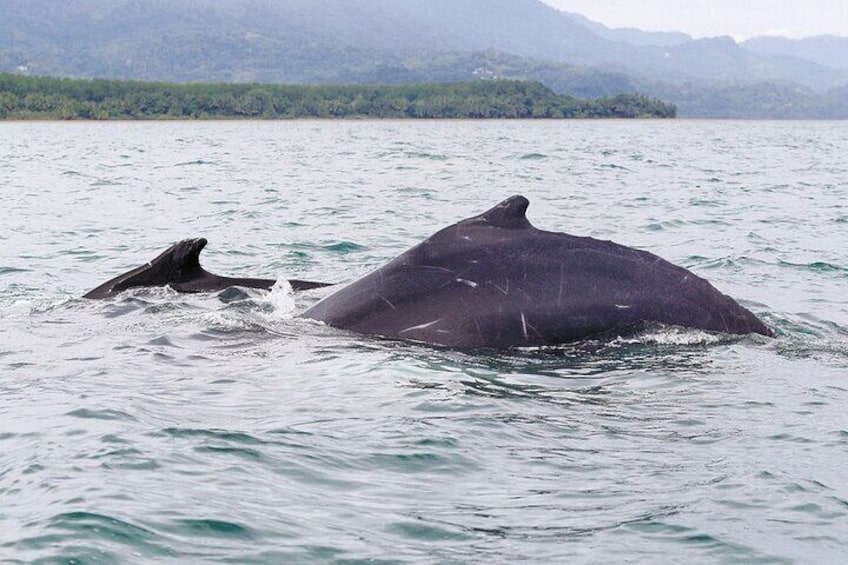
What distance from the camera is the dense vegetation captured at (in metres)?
142

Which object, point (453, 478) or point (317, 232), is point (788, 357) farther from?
point (317, 232)

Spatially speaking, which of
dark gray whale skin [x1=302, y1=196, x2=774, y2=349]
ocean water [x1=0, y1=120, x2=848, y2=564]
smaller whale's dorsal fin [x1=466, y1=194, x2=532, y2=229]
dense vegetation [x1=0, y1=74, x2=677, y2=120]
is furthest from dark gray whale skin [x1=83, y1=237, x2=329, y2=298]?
dense vegetation [x1=0, y1=74, x2=677, y2=120]

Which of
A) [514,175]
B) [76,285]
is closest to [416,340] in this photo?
[76,285]

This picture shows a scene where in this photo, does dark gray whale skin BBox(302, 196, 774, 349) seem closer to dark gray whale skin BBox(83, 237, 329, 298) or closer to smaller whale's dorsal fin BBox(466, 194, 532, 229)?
smaller whale's dorsal fin BBox(466, 194, 532, 229)

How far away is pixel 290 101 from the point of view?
164000 millimetres

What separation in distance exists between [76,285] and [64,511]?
10.0m

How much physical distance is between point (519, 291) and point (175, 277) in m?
4.02

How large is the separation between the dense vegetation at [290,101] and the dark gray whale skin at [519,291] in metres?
131

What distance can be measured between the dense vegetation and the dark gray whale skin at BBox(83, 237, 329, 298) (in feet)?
421

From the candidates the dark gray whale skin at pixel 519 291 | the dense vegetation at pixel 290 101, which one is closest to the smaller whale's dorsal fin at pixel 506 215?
the dark gray whale skin at pixel 519 291

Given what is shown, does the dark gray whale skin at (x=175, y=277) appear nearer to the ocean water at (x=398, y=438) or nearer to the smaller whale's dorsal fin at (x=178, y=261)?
the smaller whale's dorsal fin at (x=178, y=261)

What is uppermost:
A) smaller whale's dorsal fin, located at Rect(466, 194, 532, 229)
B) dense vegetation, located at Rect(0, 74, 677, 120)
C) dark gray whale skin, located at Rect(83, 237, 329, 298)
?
dense vegetation, located at Rect(0, 74, 677, 120)

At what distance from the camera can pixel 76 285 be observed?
49.8 feet

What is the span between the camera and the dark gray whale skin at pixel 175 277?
1166 centimetres
